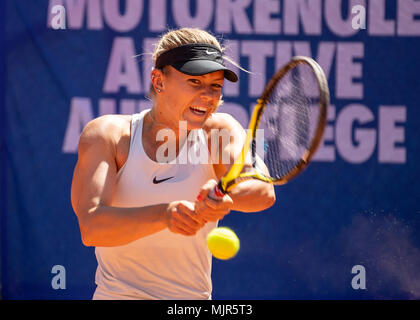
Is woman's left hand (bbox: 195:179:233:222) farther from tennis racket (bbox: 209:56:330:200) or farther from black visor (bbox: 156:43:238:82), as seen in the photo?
black visor (bbox: 156:43:238:82)

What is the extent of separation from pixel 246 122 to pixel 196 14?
31.5 inches

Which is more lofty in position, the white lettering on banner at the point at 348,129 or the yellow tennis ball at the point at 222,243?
the white lettering on banner at the point at 348,129

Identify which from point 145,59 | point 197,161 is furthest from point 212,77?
point 145,59

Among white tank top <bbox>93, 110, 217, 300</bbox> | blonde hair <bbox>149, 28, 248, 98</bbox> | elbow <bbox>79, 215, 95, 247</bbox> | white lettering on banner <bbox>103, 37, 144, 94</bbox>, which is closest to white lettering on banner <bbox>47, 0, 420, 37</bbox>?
white lettering on banner <bbox>103, 37, 144, 94</bbox>

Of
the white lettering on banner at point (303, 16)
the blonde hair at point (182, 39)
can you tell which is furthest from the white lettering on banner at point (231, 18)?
the blonde hair at point (182, 39)

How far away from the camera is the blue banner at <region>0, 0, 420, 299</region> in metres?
3.91

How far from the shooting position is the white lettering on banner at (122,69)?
3.91m

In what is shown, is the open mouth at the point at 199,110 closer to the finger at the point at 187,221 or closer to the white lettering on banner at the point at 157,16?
the finger at the point at 187,221

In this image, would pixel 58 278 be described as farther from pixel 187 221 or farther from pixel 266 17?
pixel 187 221

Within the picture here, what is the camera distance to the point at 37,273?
3.94 m

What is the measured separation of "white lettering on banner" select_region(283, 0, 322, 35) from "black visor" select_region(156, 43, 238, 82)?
185 centimetres

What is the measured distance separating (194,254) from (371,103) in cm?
225

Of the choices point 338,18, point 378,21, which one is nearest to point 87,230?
point 338,18
